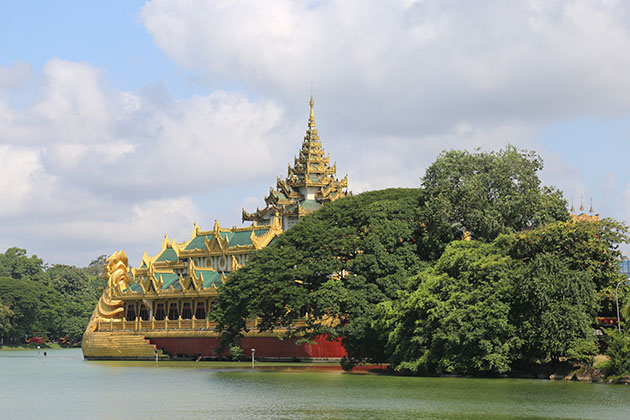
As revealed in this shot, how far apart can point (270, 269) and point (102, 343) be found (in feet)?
82.8

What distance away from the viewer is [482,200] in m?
54.1

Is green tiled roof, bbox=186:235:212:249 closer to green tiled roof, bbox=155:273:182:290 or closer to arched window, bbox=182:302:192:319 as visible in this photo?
green tiled roof, bbox=155:273:182:290

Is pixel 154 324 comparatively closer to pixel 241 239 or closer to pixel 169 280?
pixel 169 280

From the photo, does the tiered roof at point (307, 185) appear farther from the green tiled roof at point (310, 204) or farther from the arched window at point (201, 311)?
the arched window at point (201, 311)

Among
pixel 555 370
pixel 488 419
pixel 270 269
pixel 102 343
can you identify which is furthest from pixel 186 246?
pixel 488 419

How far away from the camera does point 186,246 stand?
8081cm

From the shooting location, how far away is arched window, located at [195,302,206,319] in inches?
2826

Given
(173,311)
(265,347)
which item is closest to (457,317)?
(265,347)

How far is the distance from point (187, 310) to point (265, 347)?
9822 millimetres

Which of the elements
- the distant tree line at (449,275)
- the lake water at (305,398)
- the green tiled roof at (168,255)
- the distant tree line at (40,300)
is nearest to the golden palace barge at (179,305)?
the green tiled roof at (168,255)

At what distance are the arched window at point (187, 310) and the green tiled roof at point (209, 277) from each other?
7.02ft

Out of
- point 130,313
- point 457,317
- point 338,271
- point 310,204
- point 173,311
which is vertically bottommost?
point 457,317

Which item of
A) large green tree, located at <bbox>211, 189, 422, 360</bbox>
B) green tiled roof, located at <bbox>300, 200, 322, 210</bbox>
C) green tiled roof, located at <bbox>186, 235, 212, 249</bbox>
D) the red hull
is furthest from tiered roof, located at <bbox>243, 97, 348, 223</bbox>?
large green tree, located at <bbox>211, 189, 422, 360</bbox>

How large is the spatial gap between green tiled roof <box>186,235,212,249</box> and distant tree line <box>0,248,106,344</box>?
130 ft
